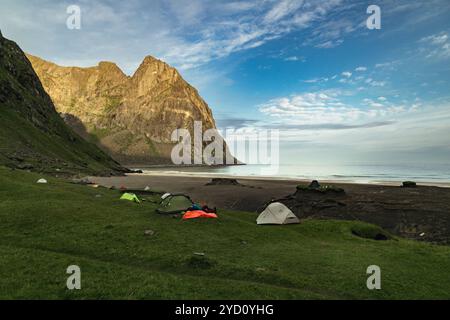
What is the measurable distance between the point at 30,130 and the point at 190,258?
9630 centimetres

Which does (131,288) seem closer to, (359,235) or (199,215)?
(199,215)

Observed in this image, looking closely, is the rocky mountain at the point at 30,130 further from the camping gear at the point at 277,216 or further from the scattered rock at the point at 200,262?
the scattered rock at the point at 200,262

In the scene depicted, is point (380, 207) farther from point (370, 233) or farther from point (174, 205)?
point (174, 205)

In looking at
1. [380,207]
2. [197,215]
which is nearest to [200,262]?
[197,215]

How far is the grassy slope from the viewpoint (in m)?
12.4

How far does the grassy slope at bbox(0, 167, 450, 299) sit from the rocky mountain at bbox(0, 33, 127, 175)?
41.9 meters

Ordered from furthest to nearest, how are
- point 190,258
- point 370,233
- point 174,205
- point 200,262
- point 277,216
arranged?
point 277,216
point 174,205
point 370,233
point 190,258
point 200,262

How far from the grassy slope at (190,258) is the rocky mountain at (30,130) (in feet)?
137

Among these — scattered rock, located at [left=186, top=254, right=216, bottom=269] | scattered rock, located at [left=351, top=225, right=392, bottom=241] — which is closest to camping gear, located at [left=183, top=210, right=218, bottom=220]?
scattered rock, located at [left=186, top=254, right=216, bottom=269]

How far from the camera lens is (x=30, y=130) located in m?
92.6

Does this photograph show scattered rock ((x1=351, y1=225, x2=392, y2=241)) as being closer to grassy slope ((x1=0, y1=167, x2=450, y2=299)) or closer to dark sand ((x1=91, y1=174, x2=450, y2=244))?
grassy slope ((x1=0, y1=167, x2=450, y2=299))
